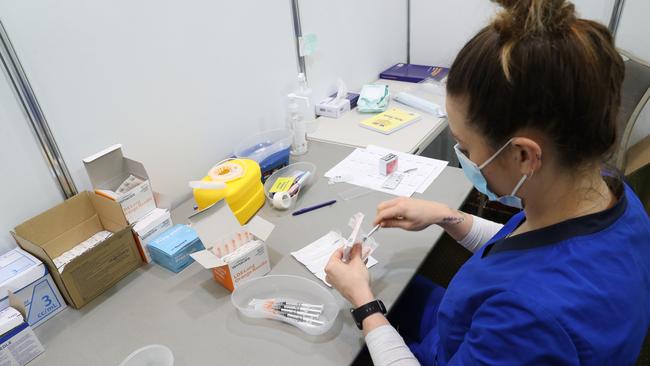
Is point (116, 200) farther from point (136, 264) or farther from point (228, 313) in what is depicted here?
point (228, 313)

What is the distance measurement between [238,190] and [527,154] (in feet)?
2.71

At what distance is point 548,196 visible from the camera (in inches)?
27.7

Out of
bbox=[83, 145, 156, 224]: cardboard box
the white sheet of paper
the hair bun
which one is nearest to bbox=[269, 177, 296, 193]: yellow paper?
the white sheet of paper

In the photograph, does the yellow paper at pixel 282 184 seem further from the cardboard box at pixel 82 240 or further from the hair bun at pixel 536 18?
the hair bun at pixel 536 18

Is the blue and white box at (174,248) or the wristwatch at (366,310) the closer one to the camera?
the wristwatch at (366,310)

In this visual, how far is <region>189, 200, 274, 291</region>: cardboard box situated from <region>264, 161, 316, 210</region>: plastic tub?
26 centimetres

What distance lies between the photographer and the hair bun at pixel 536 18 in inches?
23.5

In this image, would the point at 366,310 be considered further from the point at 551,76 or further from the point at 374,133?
the point at 374,133

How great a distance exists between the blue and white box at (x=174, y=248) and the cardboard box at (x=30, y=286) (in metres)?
0.24

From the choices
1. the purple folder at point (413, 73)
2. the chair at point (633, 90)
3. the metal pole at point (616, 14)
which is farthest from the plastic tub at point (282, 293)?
the metal pole at point (616, 14)

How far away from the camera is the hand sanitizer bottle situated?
1.64 m

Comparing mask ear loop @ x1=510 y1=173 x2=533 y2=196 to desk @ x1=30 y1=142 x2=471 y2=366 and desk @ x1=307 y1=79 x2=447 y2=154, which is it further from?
desk @ x1=307 y1=79 x2=447 y2=154

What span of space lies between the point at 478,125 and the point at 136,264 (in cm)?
96

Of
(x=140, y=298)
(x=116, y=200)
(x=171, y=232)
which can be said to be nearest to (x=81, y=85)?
(x=116, y=200)
